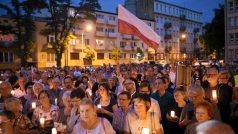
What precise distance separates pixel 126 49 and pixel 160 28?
59.3 feet

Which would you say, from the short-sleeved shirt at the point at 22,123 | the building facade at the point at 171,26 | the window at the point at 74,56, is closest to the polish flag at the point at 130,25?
the short-sleeved shirt at the point at 22,123

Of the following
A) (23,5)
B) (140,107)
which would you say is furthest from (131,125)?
(23,5)

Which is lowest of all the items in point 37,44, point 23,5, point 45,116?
point 45,116

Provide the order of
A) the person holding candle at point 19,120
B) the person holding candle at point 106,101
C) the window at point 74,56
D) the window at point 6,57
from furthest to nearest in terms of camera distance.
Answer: the window at point 74,56 → the window at point 6,57 → the person holding candle at point 106,101 → the person holding candle at point 19,120

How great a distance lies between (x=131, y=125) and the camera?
5.23 m

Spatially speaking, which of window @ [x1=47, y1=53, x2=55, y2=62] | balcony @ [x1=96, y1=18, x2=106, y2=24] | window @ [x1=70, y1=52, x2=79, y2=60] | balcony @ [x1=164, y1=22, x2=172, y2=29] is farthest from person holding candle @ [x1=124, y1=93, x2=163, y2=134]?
balcony @ [x1=164, y1=22, x2=172, y2=29]

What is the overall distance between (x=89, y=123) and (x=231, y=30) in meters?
62.6

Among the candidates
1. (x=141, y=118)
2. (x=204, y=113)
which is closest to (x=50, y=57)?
(x=141, y=118)

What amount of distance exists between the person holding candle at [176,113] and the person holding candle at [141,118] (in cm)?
90

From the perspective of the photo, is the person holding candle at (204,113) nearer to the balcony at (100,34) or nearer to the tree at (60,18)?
the tree at (60,18)

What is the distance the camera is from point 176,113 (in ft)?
20.6

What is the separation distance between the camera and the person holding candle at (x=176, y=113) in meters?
6.12

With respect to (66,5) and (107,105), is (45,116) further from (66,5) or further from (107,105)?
(66,5)

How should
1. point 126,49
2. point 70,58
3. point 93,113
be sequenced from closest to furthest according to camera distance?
point 93,113
point 70,58
point 126,49
